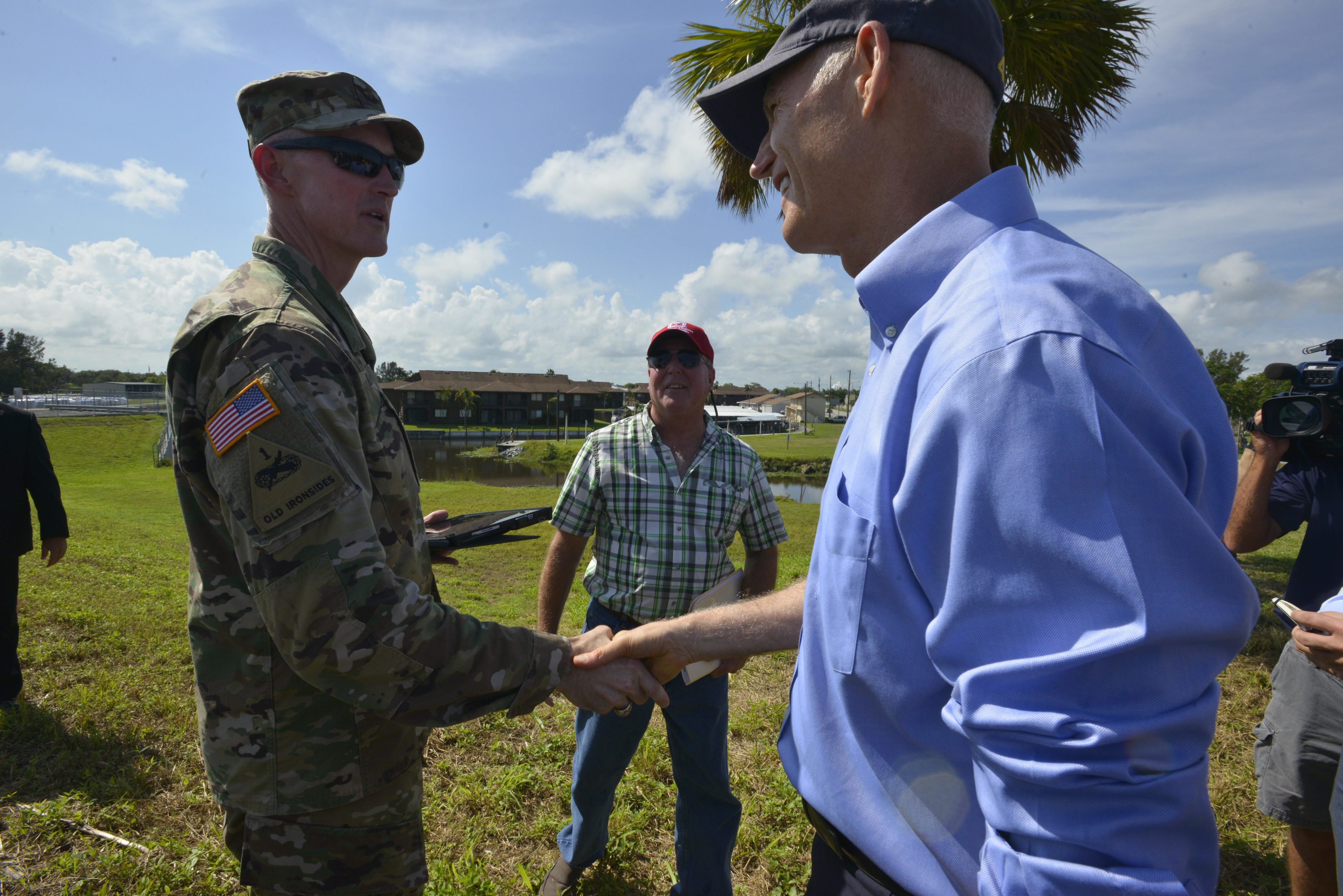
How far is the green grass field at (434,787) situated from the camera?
120 inches

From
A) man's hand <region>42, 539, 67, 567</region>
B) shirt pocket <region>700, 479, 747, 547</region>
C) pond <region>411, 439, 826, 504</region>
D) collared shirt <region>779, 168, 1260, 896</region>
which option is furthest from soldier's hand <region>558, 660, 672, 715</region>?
pond <region>411, 439, 826, 504</region>

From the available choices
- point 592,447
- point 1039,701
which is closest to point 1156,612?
point 1039,701

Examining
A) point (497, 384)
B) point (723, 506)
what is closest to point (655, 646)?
point (723, 506)

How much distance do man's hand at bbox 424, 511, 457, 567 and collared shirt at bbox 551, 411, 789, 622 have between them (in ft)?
2.34

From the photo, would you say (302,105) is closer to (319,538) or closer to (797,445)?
(319,538)

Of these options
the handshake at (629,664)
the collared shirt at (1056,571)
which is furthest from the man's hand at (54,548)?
the collared shirt at (1056,571)

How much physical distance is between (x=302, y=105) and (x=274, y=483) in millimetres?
1351

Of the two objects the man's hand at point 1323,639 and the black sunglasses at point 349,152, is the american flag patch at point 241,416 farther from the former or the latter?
the man's hand at point 1323,639

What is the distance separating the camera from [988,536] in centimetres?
93

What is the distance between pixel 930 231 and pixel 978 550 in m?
0.62

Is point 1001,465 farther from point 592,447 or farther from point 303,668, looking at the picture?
point 592,447

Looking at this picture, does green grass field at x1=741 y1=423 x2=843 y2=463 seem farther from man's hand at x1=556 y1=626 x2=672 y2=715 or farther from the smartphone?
man's hand at x1=556 y1=626 x2=672 y2=715

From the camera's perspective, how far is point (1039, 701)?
2.91ft

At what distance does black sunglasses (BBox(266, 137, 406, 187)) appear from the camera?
2.16 meters
